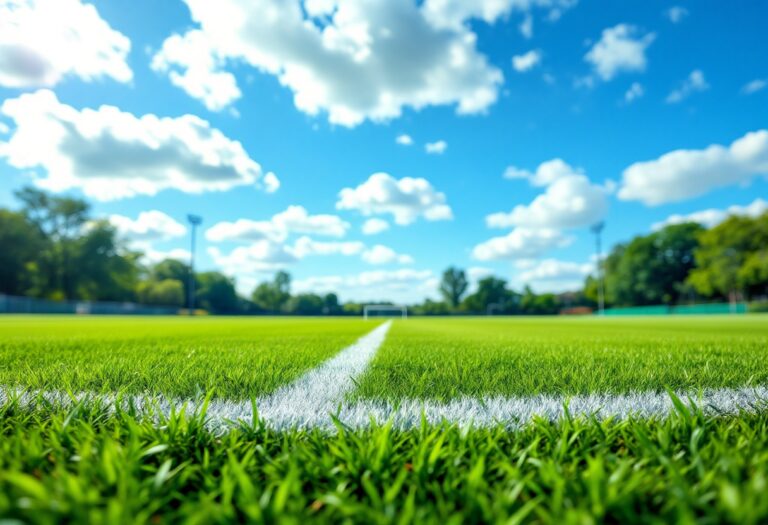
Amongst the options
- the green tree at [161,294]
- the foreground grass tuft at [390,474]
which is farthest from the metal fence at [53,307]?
the foreground grass tuft at [390,474]

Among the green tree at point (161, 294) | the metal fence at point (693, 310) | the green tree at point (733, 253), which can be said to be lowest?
the metal fence at point (693, 310)

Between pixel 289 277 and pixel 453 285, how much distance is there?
3388 centimetres

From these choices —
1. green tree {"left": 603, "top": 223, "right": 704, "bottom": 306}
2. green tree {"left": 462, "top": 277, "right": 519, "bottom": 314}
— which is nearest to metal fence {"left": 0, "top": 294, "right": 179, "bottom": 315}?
green tree {"left": 462, "top": 277, "right": 519, "bottom": 314}

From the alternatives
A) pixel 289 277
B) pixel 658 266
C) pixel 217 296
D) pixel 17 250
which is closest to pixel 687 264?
pixel 658 266

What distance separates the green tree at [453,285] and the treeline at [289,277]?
233 mm

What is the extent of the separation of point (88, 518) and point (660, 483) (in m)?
1.09

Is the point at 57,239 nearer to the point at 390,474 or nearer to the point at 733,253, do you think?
the point at 390,474

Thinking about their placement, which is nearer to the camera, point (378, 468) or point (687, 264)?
point (378, 468)

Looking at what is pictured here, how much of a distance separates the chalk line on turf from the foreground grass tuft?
0.33ft

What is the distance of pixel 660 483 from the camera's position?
887 mm

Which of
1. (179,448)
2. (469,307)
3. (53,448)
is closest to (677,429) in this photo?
(179,448)

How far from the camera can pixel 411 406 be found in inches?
60.7

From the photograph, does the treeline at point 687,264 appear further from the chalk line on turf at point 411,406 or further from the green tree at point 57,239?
the green tree at point 57,239

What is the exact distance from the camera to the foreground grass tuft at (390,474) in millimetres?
761
